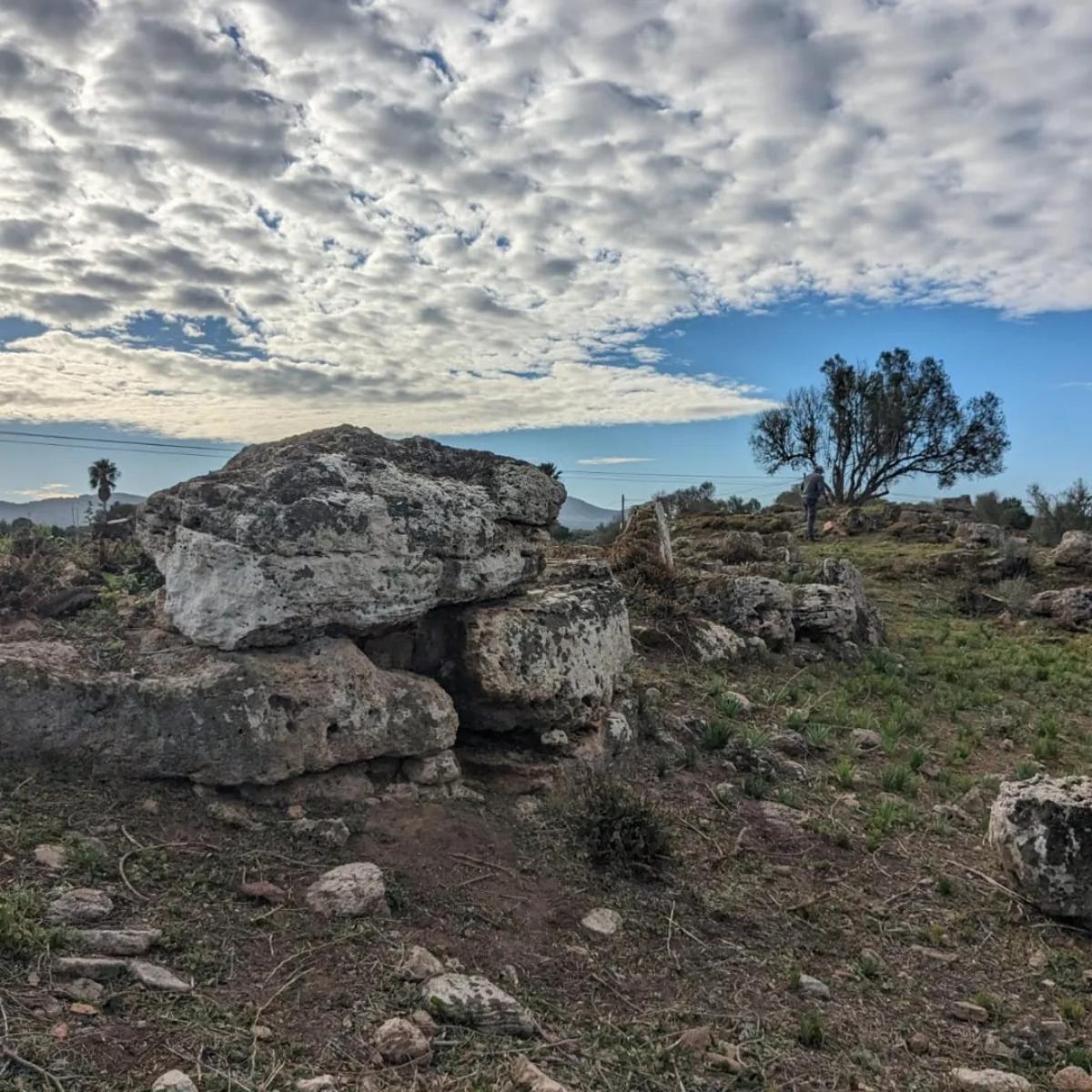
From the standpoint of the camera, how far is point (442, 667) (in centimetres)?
575

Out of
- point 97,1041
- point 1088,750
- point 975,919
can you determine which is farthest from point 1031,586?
point 97,1041

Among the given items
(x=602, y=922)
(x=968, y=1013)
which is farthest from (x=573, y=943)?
(x=968, y=1013)

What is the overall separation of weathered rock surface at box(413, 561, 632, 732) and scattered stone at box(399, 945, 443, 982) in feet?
6.84

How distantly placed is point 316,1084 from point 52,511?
14044 mm

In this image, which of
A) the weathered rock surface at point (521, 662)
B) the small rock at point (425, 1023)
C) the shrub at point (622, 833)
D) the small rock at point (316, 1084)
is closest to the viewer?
the small rock at point (316, 1084)

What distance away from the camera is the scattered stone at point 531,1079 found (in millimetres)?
2949

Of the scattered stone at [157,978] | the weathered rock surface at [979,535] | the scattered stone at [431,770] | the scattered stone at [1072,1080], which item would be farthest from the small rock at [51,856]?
the weathered rock surface at [979,535]

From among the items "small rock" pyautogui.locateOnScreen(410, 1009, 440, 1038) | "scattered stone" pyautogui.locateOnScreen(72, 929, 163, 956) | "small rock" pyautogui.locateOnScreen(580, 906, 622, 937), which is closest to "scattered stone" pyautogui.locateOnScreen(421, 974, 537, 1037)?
"small rock" pyautogui.locateOnScreen(410, 1009, 440, 1038)

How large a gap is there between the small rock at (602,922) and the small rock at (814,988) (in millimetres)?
927

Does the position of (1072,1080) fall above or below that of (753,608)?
below

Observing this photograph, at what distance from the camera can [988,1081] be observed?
136 inches

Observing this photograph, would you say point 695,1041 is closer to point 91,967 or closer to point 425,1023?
point 425,1023

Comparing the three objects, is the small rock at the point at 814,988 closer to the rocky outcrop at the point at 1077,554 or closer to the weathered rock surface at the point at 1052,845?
the weathered rock surface at the point at 1052,845

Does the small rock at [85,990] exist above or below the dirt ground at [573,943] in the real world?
above
